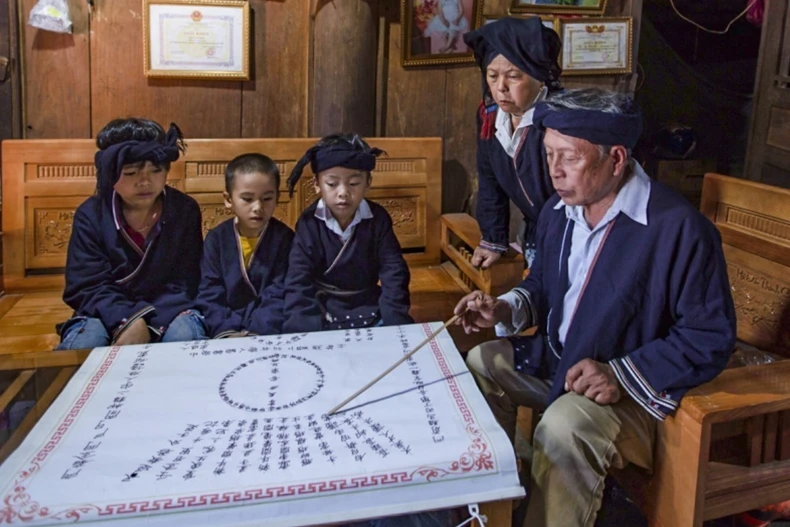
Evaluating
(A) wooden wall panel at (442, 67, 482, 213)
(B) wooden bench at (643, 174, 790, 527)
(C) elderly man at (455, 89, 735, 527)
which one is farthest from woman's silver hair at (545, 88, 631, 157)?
(A) wooden wall panel at (442, 67, 482, 213)

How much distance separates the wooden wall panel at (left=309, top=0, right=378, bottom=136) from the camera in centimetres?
234

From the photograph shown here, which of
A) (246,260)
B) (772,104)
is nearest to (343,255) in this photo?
(246,260)

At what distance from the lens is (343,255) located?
196cm

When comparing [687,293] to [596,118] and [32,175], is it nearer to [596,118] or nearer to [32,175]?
[596,118]

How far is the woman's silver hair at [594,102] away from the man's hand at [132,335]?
1.16m

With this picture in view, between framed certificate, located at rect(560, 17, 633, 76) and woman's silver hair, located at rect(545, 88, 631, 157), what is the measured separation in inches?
51.3

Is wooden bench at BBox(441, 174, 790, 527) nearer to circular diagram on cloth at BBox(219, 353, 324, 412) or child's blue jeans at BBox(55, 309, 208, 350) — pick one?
circular diagram on cloth at BBox(219, 353, 324, 412)

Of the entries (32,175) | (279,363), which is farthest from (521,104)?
(32,175)

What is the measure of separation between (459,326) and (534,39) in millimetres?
787

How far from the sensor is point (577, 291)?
1.64m

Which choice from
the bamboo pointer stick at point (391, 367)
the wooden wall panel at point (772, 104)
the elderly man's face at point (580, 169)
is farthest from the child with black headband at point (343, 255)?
the wooden wall panel at point (772, 104)

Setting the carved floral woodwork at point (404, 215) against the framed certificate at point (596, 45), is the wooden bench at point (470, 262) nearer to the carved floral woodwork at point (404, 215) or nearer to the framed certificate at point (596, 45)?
the carved floral woodwork at point (404, 215)

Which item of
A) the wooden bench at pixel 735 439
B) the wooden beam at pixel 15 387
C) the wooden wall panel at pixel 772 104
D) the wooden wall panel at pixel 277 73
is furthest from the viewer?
the wooden wall panel at pixel 772 104

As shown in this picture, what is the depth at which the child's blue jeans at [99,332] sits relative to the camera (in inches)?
72.3
